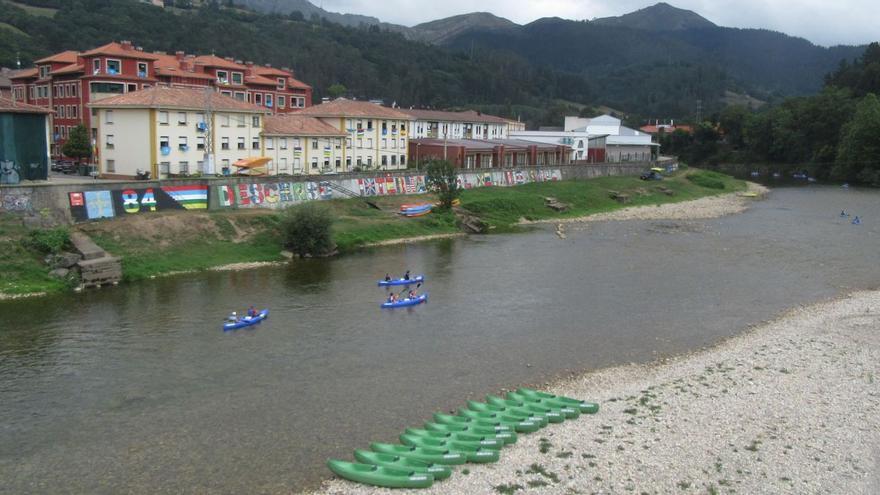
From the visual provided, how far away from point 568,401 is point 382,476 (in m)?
8.40

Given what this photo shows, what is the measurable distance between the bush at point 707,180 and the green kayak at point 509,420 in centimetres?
9797

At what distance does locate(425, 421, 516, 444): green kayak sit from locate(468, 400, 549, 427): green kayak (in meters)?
1.37

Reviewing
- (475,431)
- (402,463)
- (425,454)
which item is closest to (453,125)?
(475,431)

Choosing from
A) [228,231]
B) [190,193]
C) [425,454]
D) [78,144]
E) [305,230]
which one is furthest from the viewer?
[78,144]

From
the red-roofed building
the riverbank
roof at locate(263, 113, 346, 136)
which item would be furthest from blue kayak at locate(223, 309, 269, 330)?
the red-roofed building

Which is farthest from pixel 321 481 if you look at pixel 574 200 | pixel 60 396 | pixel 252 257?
pixel 574 200

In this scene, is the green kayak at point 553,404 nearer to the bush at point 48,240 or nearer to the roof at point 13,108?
the bush at point 48,240

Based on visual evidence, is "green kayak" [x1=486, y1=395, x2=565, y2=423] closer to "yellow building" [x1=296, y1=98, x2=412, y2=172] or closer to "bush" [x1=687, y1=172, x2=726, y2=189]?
"yellow building" [x1=296, y1=98, x2=412, y2=172]

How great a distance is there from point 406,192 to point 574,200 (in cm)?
2264

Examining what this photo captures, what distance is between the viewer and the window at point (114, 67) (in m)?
76.1

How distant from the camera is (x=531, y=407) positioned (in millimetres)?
25953

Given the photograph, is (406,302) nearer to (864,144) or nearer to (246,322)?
(246,322)

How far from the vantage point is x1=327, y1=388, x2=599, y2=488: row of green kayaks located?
21.1 m

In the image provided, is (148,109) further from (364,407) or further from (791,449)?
(791,449)
